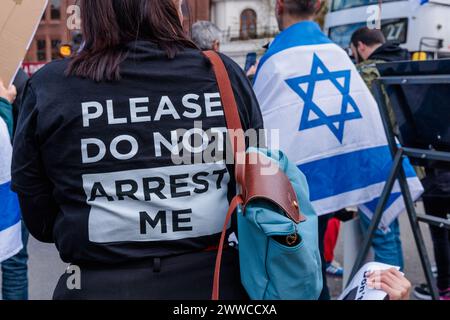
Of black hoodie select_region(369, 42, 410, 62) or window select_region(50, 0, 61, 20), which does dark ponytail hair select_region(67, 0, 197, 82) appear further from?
black hoodie select_region(369, 42, 410, 62)

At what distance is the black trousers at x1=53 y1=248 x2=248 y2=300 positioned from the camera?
4.78ft

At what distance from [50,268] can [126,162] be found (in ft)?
11.3

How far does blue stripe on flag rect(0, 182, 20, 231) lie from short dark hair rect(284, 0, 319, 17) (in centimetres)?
158

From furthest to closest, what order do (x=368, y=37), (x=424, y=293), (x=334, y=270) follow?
(x=368, y=37)
(x=334, y=270)
(x=424, y=293)

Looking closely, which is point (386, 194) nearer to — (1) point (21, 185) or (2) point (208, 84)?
(2) point (208, 84)

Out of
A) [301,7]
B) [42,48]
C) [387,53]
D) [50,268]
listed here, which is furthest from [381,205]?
[42,48]

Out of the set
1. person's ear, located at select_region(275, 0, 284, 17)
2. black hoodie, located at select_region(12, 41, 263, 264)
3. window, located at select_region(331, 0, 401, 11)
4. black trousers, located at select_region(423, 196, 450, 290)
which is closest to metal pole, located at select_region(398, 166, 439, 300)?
black trousers, located at select_region(423, 196, 450, 290)

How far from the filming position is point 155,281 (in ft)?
4.80

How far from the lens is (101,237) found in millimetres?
1445

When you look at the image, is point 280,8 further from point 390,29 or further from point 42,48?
point 390,29

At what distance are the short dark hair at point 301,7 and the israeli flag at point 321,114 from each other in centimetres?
6

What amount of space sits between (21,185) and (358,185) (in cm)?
190

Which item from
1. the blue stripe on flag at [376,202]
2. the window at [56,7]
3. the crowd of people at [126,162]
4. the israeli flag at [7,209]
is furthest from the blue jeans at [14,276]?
the blue stripe on flag at [376,202]
